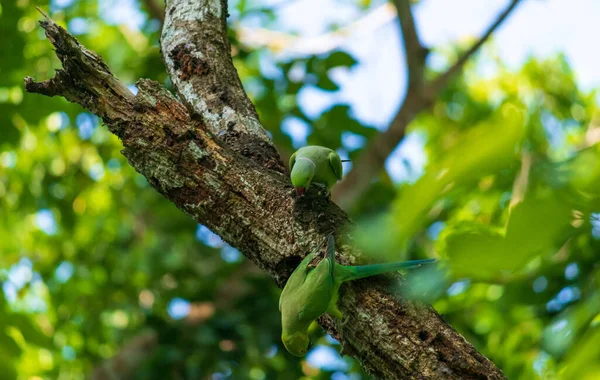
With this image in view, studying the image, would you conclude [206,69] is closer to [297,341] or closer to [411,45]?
[297,341]

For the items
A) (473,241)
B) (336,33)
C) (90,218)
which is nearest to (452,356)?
(473,241)

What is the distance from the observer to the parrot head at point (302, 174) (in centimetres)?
244

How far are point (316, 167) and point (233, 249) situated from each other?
10.4ft

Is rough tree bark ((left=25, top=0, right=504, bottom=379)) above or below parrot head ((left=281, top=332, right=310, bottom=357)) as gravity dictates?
above

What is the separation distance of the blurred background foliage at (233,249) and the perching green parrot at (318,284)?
181 millimetres

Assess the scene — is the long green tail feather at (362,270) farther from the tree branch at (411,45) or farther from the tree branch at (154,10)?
the tree branch at (154,10)

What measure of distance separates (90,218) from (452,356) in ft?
23.6

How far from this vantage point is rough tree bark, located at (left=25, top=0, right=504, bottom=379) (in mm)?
2057

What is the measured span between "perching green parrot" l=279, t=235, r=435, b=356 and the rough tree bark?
0.05 metres

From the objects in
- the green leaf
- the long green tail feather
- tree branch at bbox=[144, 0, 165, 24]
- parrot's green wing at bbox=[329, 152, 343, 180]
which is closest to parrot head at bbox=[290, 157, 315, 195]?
parrot's green wing at bbox=[329, 152, 343, 180]

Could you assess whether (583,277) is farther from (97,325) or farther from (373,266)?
(97,325)

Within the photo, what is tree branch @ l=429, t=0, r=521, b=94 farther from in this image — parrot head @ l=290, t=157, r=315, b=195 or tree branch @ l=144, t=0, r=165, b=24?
parrot head @ l=290, t=157, r=315, b=195

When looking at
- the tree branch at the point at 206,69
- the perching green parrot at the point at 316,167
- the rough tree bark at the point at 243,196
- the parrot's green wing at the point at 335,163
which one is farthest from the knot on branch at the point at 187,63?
the parrot's green wing at the point at 335,163

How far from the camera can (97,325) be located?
6645 mm
